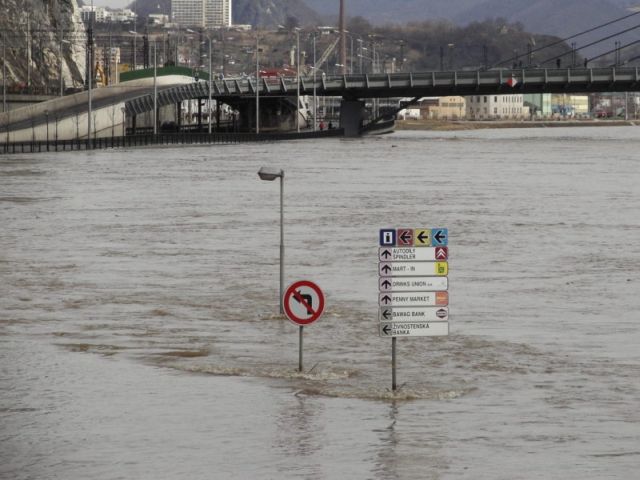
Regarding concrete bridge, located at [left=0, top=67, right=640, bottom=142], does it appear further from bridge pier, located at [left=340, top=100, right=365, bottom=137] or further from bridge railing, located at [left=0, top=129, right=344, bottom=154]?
bridge railing, located at [left=0, top=129, right=344, bottom=154]

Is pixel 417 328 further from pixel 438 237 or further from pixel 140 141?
pixel 140 141

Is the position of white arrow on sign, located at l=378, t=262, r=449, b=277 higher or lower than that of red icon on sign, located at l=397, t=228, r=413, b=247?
lower

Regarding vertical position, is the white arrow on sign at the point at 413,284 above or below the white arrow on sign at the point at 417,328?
above

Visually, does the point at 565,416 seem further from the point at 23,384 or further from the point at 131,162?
the point at 131,162

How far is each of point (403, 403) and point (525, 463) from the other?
400cm

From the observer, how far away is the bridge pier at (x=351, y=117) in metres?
196

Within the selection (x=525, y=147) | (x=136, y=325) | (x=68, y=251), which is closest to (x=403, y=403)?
(x=136, y=325)

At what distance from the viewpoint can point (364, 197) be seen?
73.4 m

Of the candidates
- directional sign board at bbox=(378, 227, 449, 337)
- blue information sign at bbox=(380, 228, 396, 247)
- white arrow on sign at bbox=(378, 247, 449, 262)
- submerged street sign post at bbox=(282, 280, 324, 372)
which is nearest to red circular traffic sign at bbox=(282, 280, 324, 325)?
submerged street sign post at bbox=(282, 280, 324, 372)

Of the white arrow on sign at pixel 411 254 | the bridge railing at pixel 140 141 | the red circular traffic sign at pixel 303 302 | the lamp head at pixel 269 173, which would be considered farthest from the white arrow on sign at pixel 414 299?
the bridge railing at pixel 140 141

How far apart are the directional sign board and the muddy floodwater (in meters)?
1.23

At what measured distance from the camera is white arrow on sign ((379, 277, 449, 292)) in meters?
21.4

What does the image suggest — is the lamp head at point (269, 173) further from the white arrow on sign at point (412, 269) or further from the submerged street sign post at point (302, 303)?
the white arrow on sign at point (412, 269)

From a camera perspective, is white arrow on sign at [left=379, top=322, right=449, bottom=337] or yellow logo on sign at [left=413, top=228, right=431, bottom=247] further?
white arrow on sign at [left=379, top=322, right=449, bottom=337]
